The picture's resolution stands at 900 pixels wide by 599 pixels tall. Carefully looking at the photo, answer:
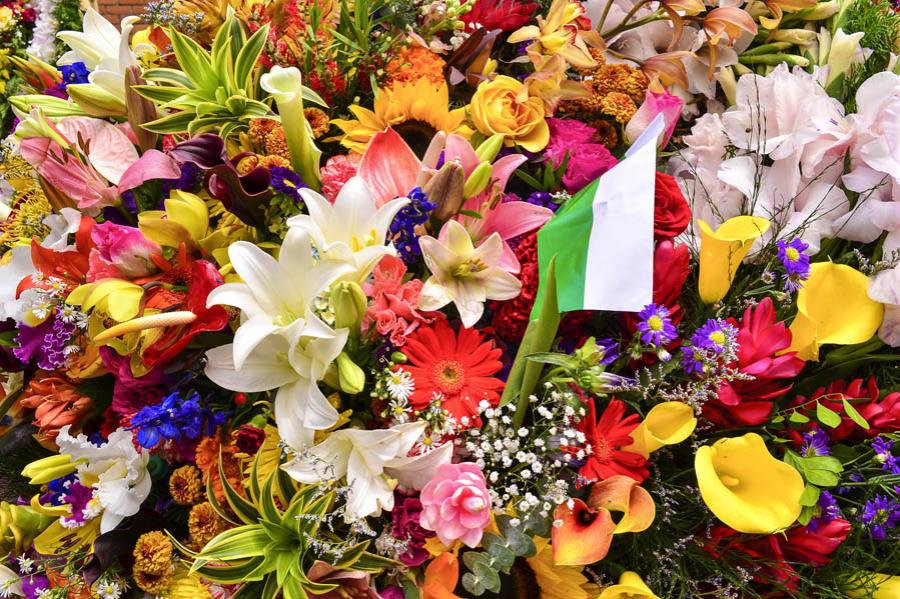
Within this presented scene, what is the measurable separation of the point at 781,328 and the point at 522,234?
324 mm

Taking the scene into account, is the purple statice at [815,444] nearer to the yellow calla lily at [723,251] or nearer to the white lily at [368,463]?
the yellow calla lily at [723,251]

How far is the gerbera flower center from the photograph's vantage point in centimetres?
74

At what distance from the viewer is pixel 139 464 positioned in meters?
0.82

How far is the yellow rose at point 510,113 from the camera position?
888mm

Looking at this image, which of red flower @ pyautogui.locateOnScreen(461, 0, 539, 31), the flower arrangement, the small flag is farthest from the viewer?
red flower @ pyautogui.locateOnScreen(461, 0, 539, 31)

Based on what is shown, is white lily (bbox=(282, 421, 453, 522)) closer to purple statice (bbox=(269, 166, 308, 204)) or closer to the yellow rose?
purple statice (bbox=(269, 166, 308, 204))

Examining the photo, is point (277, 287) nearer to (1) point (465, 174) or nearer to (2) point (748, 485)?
(1) point (465, 174)

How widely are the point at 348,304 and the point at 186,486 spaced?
1.13ft

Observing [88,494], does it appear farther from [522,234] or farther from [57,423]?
[522,234]

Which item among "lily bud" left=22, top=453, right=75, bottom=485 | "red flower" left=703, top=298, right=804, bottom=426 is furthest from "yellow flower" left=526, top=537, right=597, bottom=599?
"lily bud" left=22, top=453, right=75, bottom=485

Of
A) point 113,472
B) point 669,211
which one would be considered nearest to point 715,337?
point 669,211

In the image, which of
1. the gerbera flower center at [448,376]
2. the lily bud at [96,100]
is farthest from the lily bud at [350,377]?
the lily bud at [96,100]

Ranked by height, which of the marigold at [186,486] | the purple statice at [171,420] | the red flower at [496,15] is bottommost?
the marigold at [186,486]

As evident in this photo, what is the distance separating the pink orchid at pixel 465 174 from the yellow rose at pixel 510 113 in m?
0.08
